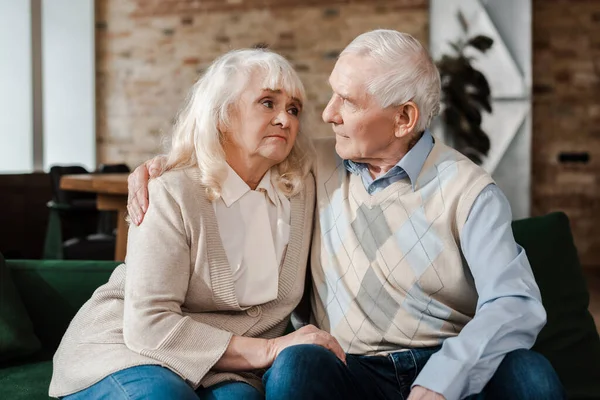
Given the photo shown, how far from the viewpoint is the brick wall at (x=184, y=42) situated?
7484 millimetres

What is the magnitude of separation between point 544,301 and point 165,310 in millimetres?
1169

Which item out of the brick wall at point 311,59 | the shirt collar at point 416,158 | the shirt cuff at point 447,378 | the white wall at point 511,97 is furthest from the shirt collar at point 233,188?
the white wall at point 511,97

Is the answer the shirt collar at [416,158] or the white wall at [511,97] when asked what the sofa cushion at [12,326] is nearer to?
the shirt collar at [416,158]

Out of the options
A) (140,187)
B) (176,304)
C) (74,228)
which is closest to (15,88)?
(74,228)

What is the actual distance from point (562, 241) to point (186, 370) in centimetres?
124

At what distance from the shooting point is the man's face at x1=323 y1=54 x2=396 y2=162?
182cm

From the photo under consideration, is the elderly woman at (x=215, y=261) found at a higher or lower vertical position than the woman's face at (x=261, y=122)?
lower

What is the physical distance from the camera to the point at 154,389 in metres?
1.56

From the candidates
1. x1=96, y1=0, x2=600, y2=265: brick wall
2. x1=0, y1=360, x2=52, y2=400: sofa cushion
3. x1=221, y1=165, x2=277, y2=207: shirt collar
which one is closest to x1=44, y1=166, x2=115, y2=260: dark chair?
x1=96, y1=0, x2=600, y2=265: brick wall

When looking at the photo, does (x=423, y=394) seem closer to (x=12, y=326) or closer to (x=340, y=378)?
(x=340, y=378)

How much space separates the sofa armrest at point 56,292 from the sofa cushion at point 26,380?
0.14 metres

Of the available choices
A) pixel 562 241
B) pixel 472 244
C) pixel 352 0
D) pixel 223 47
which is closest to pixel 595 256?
pixel 352 0

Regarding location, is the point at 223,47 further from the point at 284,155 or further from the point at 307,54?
the point at 284,155

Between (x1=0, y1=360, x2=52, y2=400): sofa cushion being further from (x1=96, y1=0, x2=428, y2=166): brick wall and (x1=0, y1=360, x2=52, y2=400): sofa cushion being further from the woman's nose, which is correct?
(x1=96, y1=0, x2=428, y2=166): brick wall
